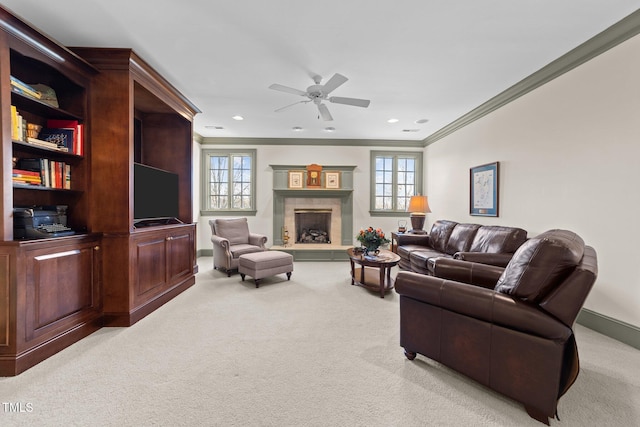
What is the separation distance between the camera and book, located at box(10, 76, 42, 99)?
2.02 metres

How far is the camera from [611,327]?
2389 millimetres

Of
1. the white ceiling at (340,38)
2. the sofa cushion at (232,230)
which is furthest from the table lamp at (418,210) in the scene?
the sofa cushion at (232,230)

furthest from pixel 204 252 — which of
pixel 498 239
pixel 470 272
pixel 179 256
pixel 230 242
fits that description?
pixel 498 239

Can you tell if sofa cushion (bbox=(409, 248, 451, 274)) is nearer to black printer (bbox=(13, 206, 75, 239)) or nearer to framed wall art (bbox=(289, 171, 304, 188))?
framed wall art (bbox=(289, 171, 304, 188))

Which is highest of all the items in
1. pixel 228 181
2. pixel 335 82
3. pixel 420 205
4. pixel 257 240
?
pixel 335 82

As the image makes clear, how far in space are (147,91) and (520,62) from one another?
4.28 m

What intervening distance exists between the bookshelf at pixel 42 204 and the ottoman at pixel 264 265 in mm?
1738

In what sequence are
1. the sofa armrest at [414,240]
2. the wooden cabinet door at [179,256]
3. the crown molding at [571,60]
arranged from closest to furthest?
the crown molding at [571,60], the wooden cabinet door at [179,256], the sofa armrest at [414,240]

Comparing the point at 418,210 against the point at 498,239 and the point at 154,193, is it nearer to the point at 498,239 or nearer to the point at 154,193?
the point at 498,239

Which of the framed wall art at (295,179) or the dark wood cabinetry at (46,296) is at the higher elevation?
the framed wall art at (295,179)

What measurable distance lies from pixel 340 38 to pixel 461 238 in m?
3.30

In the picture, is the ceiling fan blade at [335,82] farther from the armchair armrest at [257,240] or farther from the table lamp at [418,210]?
the table lamp at [418,210]

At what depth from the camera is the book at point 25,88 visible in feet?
6.63

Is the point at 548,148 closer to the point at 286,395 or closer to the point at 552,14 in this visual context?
the point at 552,14
